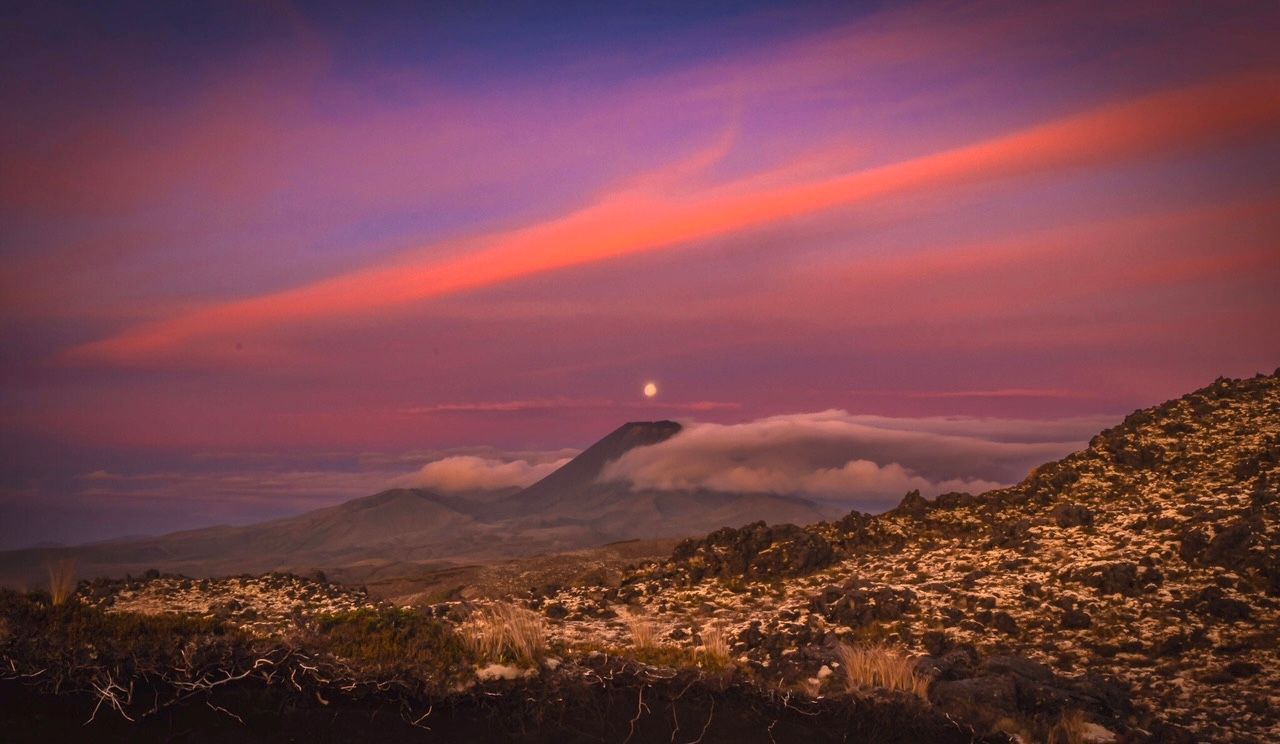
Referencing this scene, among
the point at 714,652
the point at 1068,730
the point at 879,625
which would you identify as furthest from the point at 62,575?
the point at 1068,730

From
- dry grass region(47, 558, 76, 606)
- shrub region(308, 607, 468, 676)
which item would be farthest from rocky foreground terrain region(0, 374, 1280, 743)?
dry grass region(47, 558, 76, 606)

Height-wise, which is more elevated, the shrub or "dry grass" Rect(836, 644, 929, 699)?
the shrub

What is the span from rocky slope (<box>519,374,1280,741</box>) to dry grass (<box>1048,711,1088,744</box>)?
270mm

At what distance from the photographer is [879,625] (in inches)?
773

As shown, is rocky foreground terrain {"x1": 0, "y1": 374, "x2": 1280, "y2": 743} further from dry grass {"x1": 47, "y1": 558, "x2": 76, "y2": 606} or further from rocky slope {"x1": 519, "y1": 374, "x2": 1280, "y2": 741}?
dry grass {"x1": 47, "y1": 558, "x2": 76, "y2": 606}

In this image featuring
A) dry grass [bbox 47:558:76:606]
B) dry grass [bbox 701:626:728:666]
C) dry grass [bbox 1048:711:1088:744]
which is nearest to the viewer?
dry grass [bbox 1048:711:1088:744]

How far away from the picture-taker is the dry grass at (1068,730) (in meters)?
10.7

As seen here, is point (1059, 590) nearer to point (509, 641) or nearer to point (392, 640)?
point (509, 641)

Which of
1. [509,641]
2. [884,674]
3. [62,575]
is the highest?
[62,575]

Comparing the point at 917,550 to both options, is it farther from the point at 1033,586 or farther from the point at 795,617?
the point at 795,617

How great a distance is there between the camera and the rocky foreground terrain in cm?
870

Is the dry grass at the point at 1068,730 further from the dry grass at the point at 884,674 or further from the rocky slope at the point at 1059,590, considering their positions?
the dry grass at the point at 884,674

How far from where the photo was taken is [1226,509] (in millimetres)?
22469

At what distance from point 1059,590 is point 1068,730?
10.6m
